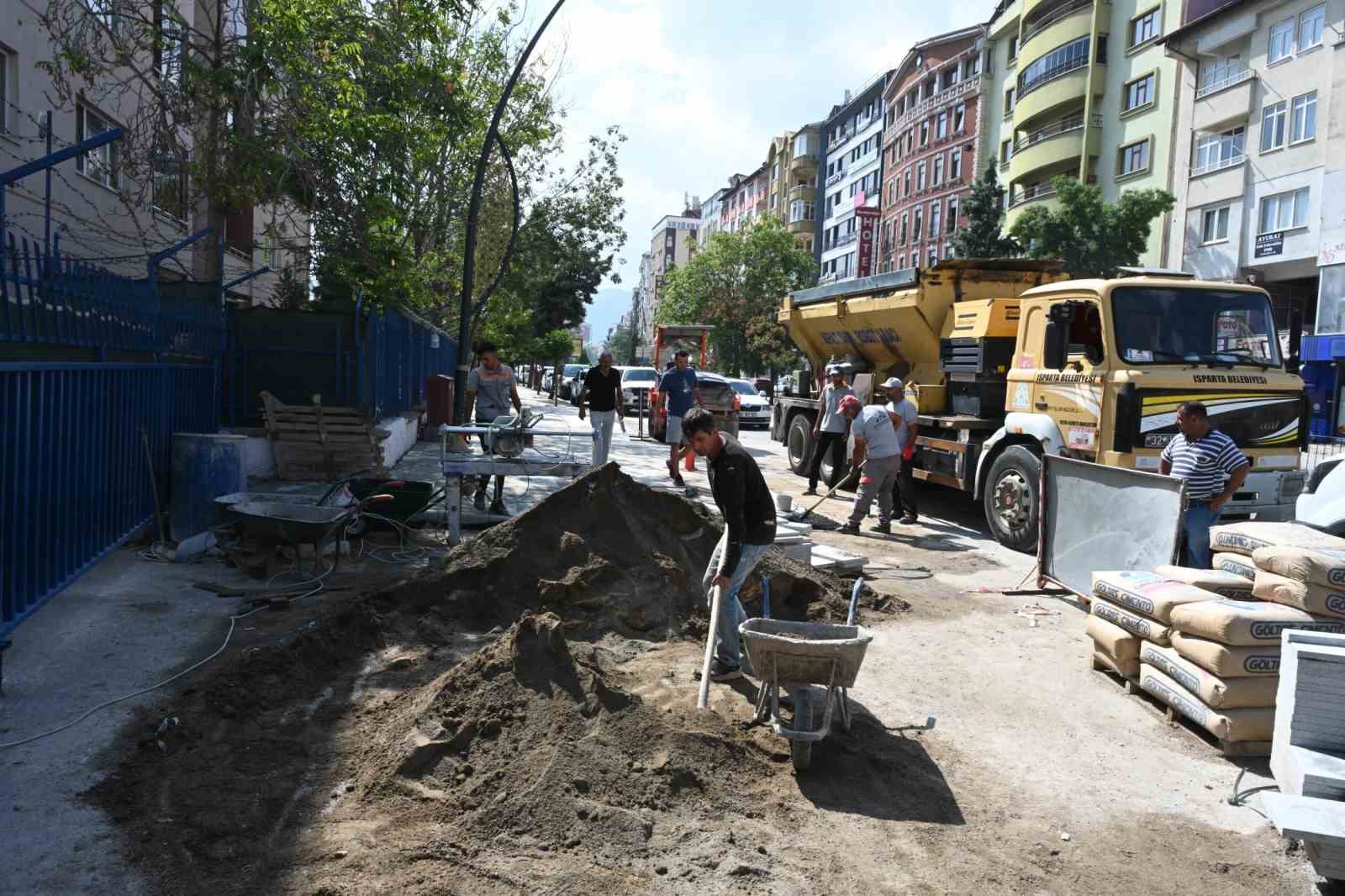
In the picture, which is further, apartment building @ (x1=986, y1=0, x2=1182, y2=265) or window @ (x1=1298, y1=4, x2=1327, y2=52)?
apartment building @ (x1=986, y1=0, x2=1182, y2=265)

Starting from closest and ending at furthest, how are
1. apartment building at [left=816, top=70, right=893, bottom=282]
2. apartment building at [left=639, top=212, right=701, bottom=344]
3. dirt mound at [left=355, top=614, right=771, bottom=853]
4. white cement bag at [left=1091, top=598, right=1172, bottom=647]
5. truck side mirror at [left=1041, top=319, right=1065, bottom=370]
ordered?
dirt mound at [left=355, top=614, right=771, bottom=853] → white cement bag at [left=1091, top=598, right=1172, bottom=647] → truck side mirror at [left=1041, top=319, right=1065, bottom=370] → apartment building at [left=816, top=70, right=893, bottom=282] → apartment building at [left=639, top=212, right=701, bottom=344]

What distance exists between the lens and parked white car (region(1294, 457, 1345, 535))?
303 inches

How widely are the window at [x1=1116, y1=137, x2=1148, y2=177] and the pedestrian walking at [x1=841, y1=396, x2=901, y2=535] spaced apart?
2978 centimetres

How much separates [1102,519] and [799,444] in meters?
8.87

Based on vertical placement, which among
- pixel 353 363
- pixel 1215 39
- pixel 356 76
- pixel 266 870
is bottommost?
pixel 266 870

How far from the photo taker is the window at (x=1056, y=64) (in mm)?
38875

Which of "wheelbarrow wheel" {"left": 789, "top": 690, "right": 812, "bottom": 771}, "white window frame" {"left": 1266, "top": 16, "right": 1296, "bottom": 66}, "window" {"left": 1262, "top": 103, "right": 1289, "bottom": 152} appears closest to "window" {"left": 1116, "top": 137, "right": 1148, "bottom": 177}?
"window" {"left": 1262, "top": 103, "right": 1289, "bottom": 152}

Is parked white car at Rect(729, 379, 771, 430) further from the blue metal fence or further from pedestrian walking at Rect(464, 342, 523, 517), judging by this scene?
the blue metal fence

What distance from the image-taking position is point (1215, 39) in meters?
31.3

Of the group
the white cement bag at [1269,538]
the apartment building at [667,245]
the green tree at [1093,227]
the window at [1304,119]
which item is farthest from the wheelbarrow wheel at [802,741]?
the apartment building at [667,245]

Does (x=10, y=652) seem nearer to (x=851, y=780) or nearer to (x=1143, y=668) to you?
(x=851, y=780)

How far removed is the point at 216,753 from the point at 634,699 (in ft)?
6.30

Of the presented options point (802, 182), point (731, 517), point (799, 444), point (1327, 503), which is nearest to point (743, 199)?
point (802, 182)

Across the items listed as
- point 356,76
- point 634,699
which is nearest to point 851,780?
Result: point 634,699
